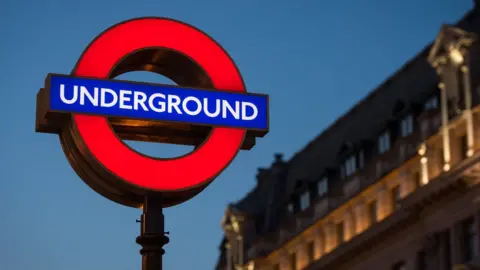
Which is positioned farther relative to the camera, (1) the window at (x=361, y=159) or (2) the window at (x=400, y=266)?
(1) the window at (x=361, y=159)

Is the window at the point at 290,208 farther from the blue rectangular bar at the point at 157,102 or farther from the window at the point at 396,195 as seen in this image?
the blue rectangular bar at the point at 157,102

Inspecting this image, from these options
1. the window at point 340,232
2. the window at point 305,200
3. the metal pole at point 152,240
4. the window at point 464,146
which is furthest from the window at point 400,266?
the metal pole at point 152,240

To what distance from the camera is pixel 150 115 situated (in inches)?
569

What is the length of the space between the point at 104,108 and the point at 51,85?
1.95 feet

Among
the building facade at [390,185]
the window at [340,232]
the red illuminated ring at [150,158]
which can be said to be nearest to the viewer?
the red illuminated ring at [150,158]

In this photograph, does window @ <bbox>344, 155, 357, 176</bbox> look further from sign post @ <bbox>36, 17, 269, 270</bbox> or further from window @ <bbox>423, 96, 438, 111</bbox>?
sign post @ <bbox>36, 17, 269, 270</bbox>

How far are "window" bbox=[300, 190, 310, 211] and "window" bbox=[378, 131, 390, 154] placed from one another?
37.1 ft

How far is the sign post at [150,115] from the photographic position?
1402cm

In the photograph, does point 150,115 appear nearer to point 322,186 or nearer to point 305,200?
point 322,186

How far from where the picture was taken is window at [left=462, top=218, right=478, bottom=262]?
182 feet

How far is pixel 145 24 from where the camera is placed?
48.5ft

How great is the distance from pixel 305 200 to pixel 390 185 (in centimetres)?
1524

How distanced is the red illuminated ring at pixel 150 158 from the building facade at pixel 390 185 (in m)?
40.4

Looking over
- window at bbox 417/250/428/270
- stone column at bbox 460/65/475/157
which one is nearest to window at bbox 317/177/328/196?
window at bbox 417/250/428/270
